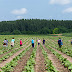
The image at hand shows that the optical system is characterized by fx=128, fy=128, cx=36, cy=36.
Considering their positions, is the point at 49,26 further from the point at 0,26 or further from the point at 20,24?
the point at 0,26

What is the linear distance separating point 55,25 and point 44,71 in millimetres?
142437

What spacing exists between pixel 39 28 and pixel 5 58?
430 ft

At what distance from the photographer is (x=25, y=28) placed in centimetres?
14362

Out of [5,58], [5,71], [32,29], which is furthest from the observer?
[32,29]

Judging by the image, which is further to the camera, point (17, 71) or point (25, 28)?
point (25, 28)

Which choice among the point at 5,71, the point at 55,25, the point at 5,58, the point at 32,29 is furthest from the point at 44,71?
the point at 55,25

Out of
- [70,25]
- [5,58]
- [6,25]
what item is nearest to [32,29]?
[6,25]

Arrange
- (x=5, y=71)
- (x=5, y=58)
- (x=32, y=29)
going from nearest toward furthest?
(x=5, y=71), (x=5, y=58), (x=32, y=29)

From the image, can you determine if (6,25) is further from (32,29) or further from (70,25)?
(70,25)

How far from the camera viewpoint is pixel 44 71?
7.76 m

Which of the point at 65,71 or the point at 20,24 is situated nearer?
the point at 65,71

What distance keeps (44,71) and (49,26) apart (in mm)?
139652

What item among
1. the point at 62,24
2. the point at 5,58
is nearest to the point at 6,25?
the point at 62,24

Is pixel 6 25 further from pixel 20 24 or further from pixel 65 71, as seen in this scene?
pixel 65 71
